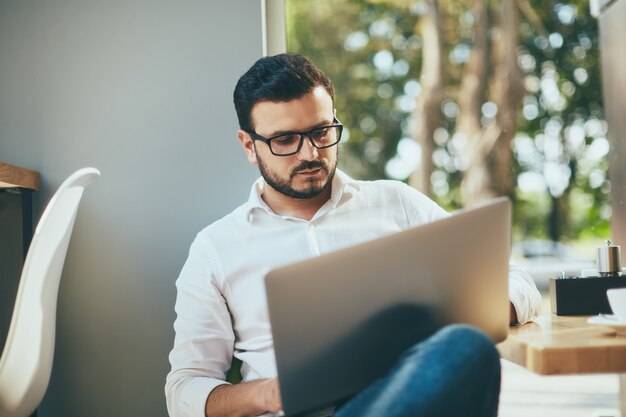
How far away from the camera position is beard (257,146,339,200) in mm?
1505

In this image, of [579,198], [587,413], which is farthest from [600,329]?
[579,198]

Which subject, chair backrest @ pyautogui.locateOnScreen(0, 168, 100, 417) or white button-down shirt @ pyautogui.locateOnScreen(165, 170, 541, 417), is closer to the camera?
chair backrest @ pyautogui.locateOnScreen(0, 168, 100, 417)

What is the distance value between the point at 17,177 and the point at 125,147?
29 centimetres

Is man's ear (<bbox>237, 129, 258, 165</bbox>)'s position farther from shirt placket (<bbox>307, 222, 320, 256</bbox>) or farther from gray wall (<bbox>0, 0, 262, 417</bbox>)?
shirt placket (<bbox>307, 222, 320, 256</bbox>)

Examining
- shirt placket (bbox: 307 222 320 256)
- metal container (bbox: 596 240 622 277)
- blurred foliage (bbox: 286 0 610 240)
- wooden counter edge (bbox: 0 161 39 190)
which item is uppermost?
blurred foliage (bbox: 286 0 610 240)

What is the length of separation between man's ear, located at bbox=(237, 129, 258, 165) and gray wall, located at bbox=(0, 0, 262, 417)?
103 mm

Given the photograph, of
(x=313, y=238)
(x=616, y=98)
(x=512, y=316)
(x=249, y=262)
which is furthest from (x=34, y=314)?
(x=616, y=98)

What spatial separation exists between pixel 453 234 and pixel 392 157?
299 inches

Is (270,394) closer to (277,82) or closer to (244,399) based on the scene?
(244,399)

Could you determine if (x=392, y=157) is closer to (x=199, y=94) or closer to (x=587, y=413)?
(x=587, y=413)

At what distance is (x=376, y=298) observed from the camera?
85 cm

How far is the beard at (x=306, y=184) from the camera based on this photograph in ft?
4.94

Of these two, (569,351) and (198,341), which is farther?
(198,341)

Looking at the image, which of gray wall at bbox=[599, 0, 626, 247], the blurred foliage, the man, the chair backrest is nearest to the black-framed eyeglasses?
the man
